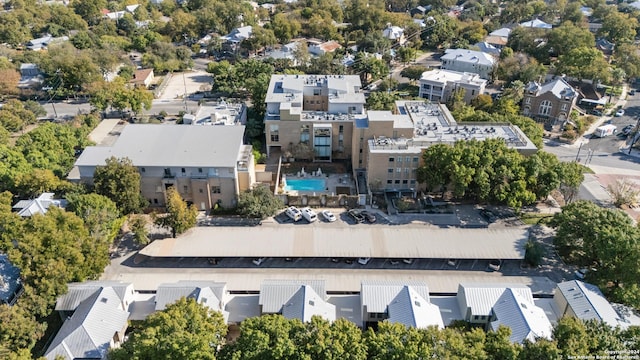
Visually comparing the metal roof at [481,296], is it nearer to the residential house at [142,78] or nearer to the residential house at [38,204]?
the residential house at [38,204]

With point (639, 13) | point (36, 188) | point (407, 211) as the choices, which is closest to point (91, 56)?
point (36, 188)

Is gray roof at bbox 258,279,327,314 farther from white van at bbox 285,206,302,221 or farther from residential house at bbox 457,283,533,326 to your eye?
white van at bbox 285,206,302,221

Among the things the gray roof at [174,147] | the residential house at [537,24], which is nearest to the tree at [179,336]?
the gray roof at [174,147]

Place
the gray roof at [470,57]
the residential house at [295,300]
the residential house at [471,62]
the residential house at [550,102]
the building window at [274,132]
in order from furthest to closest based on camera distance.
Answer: the gray roof at [470,57] < the residential house at [471,62] < the residential house at [550,102] < the building window at [274,132] < the residential house at [295,300]

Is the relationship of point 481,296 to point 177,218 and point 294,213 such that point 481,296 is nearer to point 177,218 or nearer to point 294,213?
point 294,213

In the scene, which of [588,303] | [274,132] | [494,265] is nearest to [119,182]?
[274,132]

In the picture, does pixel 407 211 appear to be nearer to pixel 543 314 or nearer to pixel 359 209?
pixel 359 209

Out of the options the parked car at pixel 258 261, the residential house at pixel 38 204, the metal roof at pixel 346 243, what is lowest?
the parked car at pixel 258 261
